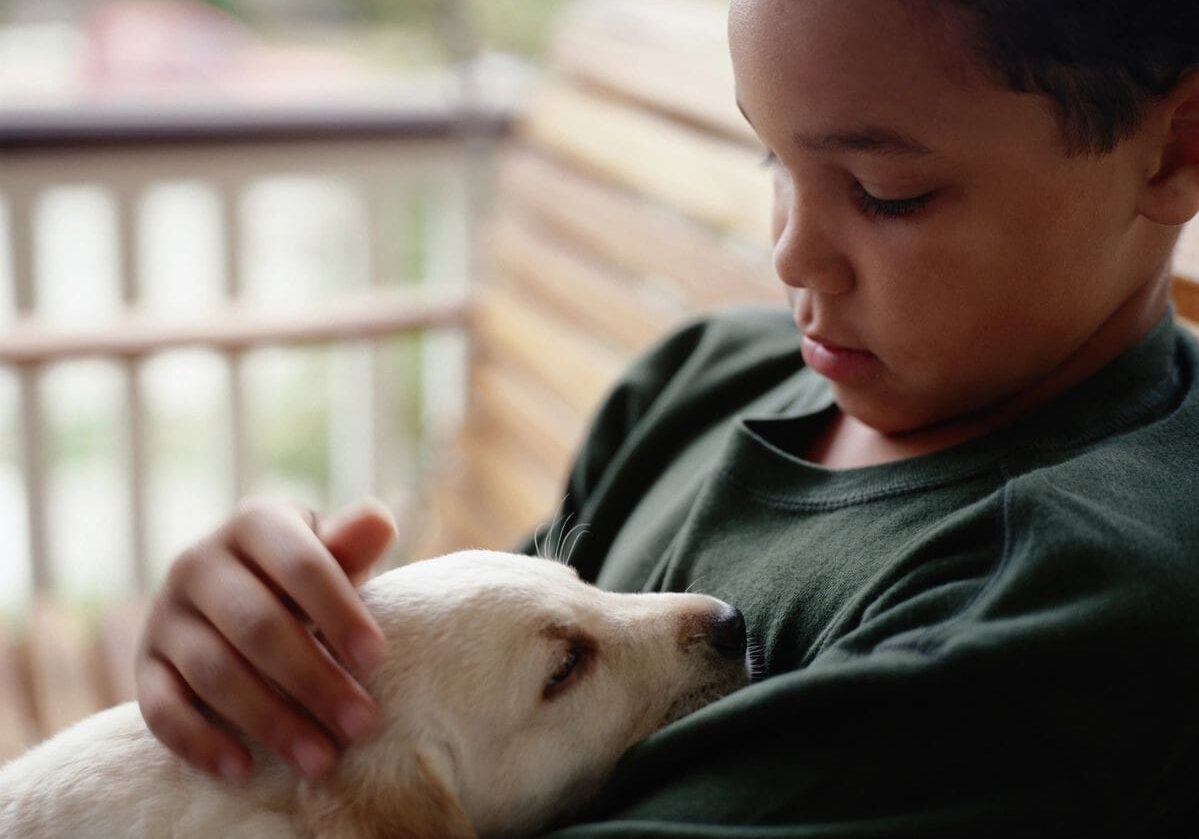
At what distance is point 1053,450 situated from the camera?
0.75 m

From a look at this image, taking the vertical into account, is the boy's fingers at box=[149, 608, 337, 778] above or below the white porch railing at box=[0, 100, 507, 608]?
above

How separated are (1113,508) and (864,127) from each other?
24 cm

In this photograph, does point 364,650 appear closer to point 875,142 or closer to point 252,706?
point 252,706

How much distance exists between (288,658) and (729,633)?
0.27 m

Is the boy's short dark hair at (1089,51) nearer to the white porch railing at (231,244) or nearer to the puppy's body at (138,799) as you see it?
the puppy's body at (138,799)

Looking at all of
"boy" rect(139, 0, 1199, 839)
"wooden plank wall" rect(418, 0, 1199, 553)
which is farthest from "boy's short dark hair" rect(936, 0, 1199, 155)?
"wooden plank wall" rect(418, 0, 1199, 553)

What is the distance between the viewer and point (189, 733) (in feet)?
2.58

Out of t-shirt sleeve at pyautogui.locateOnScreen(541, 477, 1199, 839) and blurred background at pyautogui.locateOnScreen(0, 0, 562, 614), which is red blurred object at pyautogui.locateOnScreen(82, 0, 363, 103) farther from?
t-shirt sleeve at pyautogui.locateOnScreen(541, 477, 1199, 839)

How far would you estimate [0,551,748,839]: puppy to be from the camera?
0.77 meters

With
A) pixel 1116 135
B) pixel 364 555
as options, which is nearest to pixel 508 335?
pixel 364 555

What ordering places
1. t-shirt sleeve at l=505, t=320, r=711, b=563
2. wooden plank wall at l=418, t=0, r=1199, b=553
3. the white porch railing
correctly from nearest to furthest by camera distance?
t-shirt sleeve at l=505, t=320, r=711, b=563 < wooden plank wall at l=418, t=0, r=1199, b=553 < the white porch railing

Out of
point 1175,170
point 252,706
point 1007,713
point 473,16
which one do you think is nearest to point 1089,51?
point 1175,170

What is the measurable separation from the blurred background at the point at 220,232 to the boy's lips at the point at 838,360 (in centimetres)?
148

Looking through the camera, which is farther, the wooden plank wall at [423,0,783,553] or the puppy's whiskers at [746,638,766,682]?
the wooden plank wall at [423,0,783,553]
